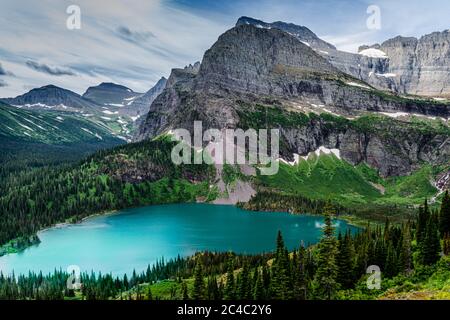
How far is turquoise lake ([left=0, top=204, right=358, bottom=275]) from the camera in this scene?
119625mm

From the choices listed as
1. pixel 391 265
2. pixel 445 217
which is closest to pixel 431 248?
pixel 391 265

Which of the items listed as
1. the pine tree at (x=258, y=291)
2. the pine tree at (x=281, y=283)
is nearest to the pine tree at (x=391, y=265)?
the pine tree at (x=281, y=283)

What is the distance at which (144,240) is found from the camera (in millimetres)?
150625

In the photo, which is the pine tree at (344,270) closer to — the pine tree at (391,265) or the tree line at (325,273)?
the tree line at (325,273)

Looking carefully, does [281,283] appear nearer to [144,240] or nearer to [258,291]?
[258,291]

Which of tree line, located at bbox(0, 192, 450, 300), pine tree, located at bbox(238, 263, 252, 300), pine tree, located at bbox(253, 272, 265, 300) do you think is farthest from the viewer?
pine tree, located at bbox(238, 263, 252, 300)

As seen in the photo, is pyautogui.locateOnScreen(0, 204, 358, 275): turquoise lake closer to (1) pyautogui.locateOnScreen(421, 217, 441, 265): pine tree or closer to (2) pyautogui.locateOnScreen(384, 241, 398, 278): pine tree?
(2) pyautogui.locateOnScreen(384, 241, 398, 278): pine tree

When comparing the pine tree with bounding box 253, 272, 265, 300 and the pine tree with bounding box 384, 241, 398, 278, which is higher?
the pine tree with bounding box 384, 241, 398, 278

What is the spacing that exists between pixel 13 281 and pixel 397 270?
273ft

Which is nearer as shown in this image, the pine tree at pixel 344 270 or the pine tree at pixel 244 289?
the pine tree at pixel 344 270

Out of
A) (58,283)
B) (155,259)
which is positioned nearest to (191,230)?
(155,259)

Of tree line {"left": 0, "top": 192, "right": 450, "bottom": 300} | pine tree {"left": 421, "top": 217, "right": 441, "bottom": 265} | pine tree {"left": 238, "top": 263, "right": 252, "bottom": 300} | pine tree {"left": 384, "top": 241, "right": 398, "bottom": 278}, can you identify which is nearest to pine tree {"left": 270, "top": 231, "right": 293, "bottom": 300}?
tree line {"left": 0, "top": 192, "right": 450, "bottom": 300}

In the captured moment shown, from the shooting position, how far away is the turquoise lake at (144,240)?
120 m
